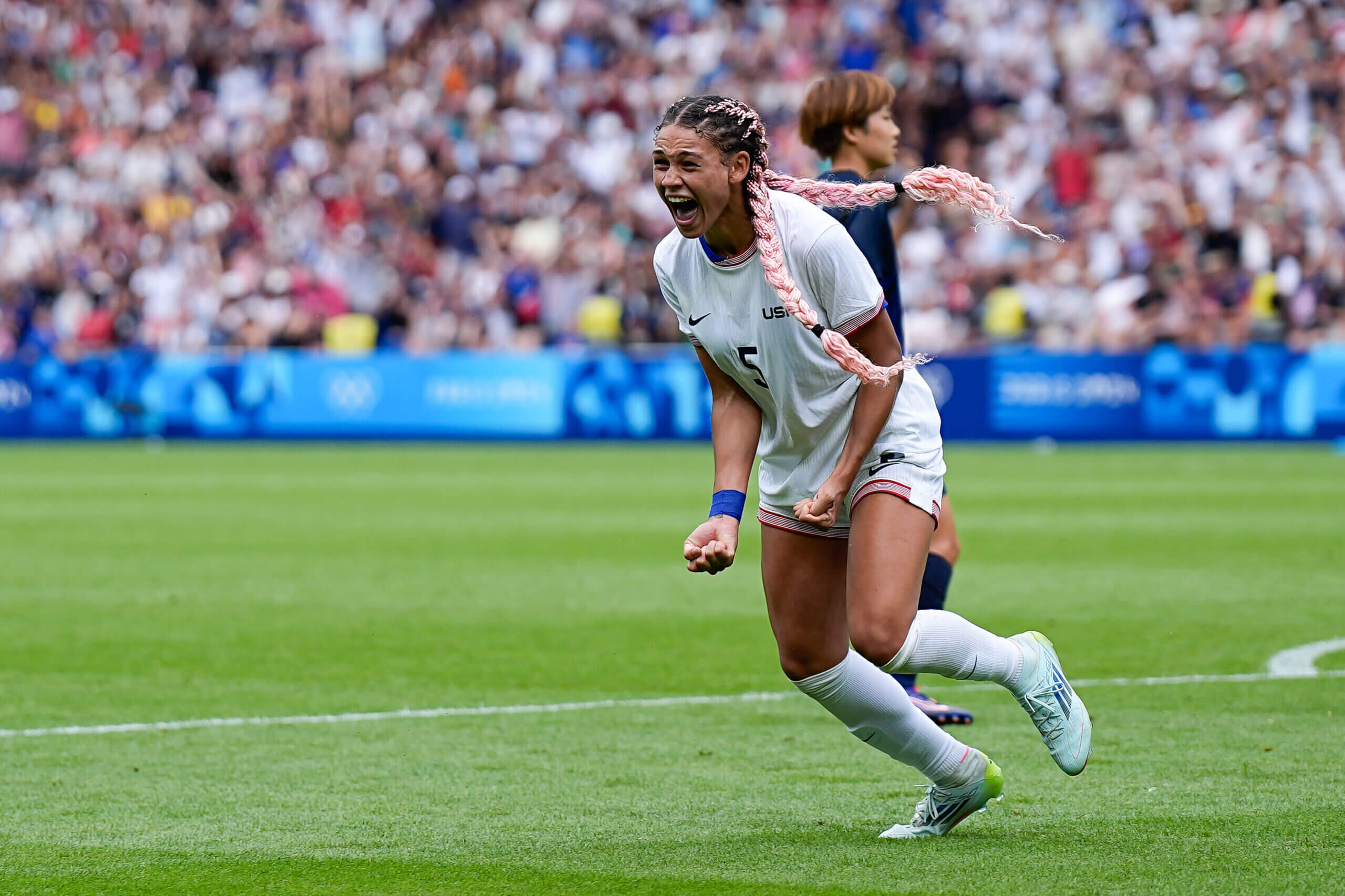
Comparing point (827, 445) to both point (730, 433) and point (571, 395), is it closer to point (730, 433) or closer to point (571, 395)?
point (730, 433)

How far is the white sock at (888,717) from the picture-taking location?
5.09 m

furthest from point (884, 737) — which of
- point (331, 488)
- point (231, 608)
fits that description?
point (331, 488)

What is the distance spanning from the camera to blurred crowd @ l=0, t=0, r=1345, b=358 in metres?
23.8

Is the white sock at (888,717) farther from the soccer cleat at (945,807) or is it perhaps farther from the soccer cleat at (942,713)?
the soccer cleat at (942,713)

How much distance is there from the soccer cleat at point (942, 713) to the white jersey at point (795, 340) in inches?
71.2

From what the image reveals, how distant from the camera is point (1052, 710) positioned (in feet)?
17.1

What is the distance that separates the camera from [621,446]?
80.1ft

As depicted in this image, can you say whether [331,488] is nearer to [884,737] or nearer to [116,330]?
[116,330]

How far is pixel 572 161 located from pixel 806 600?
24.0 m

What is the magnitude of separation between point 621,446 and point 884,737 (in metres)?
19.3

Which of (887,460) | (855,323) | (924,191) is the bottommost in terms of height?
(887,460)

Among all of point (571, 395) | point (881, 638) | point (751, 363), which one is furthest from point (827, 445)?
point (571, 395)

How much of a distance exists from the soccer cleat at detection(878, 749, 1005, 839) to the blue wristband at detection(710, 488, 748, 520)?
0.92 metres

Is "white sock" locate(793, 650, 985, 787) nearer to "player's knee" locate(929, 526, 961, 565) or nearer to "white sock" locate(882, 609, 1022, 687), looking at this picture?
"white sock" locate(882, 609, 1022, 687)
